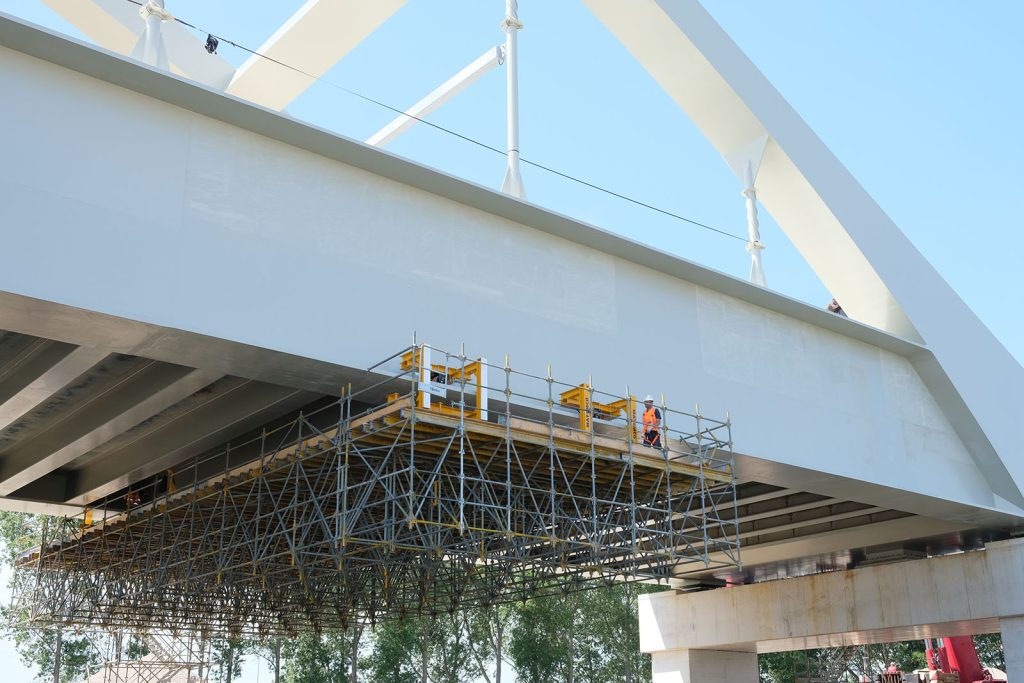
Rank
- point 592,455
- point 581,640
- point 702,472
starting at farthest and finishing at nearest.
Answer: point 581,640 → point 702,472 → point 592,455

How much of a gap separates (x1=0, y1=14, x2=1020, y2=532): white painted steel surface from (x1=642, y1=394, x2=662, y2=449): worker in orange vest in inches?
24.5

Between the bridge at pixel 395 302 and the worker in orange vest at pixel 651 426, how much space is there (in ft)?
1.91

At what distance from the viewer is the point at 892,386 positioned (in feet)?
84.9

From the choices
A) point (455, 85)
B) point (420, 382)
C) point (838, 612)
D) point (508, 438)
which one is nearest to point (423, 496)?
point (508, 438)

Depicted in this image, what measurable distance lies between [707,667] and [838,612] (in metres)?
6.41

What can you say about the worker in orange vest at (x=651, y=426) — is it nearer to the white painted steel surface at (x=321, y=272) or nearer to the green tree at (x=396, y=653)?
the white painted steel surface at (x=321, y=272)

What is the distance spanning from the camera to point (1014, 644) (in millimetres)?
26938

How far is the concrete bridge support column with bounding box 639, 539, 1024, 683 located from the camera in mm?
27594

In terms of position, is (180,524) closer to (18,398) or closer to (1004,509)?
(18,398)

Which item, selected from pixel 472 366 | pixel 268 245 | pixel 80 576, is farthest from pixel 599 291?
pixel 80 576

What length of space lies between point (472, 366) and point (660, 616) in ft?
74.1

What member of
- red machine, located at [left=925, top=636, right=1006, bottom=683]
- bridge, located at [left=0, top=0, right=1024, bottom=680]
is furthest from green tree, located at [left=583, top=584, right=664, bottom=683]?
bridge, located at [left=0, top=0, right=1024, bottom=680]

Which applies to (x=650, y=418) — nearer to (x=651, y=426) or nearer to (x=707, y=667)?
(x=651, y=426)

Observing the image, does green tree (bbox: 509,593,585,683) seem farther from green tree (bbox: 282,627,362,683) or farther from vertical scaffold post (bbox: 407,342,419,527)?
vertical scaffold post (bbox: 407,342,419,527)
